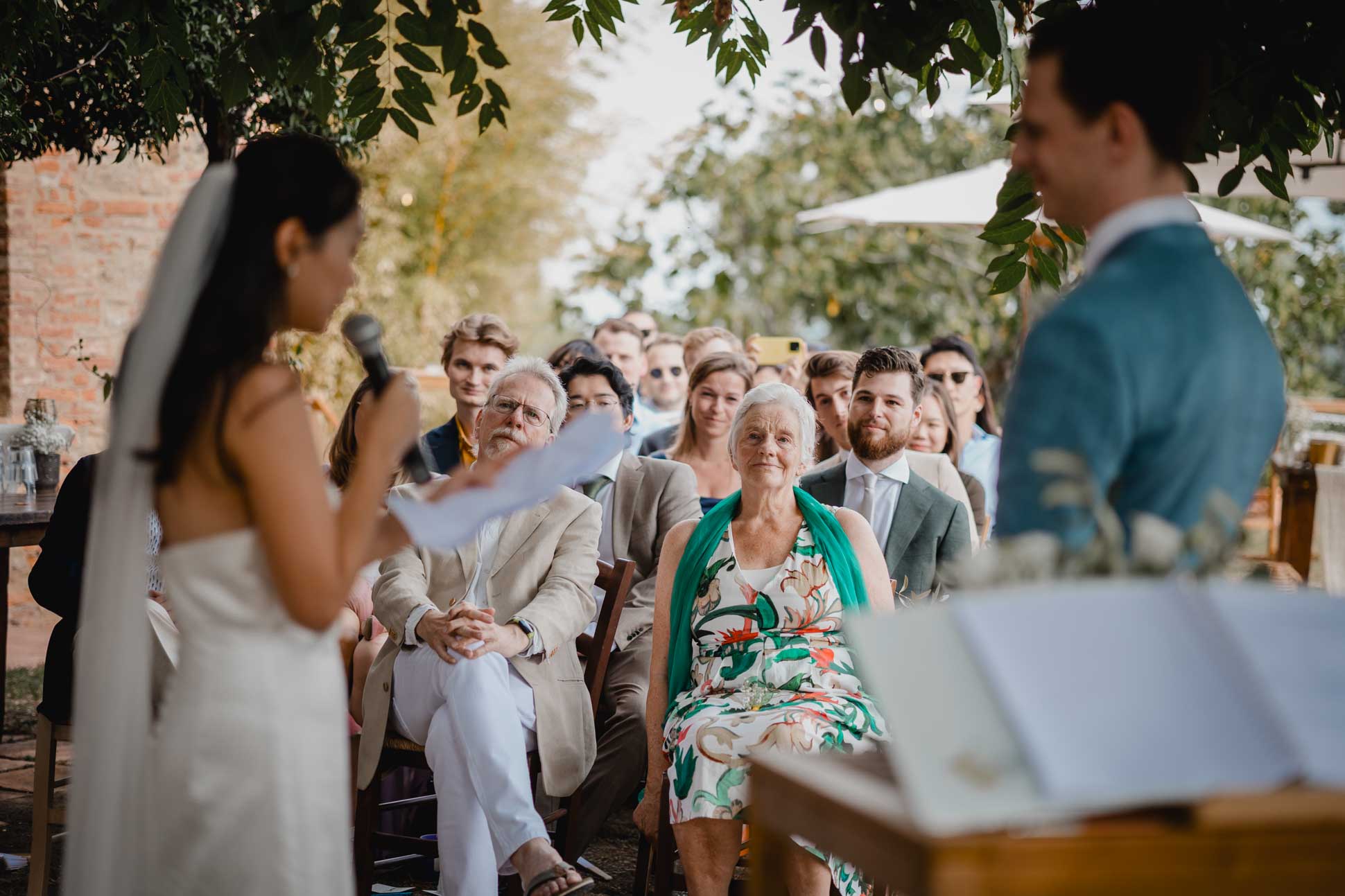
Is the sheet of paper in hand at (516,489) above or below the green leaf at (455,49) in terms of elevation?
below

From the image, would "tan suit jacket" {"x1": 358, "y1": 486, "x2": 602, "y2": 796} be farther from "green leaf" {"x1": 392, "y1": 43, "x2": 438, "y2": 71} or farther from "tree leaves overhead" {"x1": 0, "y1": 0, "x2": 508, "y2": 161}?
"green leaf" {"x1": 392, "y1": 43, "x2": 438, "y2": 71}

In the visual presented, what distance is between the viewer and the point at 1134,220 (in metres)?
1.80

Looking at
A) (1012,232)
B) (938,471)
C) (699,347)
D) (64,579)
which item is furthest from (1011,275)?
(699,347)

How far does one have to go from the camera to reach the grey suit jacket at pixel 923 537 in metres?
4.75

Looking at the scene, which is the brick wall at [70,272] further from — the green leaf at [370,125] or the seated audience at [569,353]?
the green leaf at [370,125]

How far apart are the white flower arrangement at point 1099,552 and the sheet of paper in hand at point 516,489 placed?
0.70 meters

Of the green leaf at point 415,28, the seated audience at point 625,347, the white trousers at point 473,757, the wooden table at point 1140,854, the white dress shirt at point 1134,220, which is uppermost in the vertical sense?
the green leaf at point 415,28

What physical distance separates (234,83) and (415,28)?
0.55 metres

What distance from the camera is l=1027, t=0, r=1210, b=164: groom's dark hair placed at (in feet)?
5.83

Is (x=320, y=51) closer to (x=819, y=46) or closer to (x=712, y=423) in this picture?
(x=819, y=46)

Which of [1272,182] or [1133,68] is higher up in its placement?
[1272,182]

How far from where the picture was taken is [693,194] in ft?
45.9

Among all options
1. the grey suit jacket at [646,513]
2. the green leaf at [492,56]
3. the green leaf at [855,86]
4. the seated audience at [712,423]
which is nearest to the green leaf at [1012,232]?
the green leaf at [855,86]

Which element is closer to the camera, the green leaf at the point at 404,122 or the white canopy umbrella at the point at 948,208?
the green leaf at the point at 404,122
